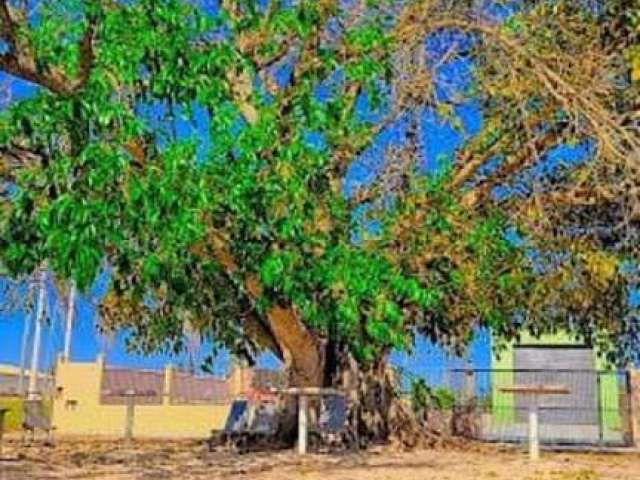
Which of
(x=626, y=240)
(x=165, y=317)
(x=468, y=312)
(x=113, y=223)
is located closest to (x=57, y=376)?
(x=165, y=317)

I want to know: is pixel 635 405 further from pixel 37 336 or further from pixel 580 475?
pixel 37 336

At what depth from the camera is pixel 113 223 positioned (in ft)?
19.8

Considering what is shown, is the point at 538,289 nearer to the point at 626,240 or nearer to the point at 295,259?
the point at 626,240

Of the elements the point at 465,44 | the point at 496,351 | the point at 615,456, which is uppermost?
the point at 465,44

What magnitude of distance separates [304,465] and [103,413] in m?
13.6

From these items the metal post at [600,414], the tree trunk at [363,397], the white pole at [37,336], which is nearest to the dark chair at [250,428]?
the tree trunk at [363,397]

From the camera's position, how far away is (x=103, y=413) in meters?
22.9

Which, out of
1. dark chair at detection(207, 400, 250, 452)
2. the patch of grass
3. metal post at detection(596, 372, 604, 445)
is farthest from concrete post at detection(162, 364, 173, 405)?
the patch of grass

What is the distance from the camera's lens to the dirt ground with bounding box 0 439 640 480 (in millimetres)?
8984

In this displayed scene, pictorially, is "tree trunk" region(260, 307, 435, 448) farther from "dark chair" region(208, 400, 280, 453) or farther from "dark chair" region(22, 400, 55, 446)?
"dark chair" region(22, 400, 55, 446)

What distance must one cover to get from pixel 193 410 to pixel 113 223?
16545 millimetres

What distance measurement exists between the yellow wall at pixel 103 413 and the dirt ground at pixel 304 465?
8.03m

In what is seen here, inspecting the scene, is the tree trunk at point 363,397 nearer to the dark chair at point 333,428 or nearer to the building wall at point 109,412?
the dark chair at point 333,428

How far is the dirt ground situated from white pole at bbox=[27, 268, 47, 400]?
183 cm
